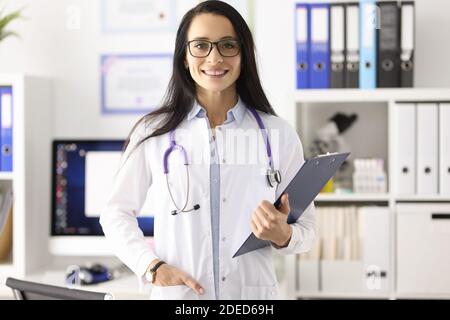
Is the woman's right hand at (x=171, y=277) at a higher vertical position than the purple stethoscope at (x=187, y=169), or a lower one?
lower

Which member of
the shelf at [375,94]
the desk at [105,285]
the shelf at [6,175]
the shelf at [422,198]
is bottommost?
the desk at [105,285]

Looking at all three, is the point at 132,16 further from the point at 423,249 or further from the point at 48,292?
the point at 48,292

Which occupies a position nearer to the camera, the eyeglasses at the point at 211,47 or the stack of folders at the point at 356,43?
the eyeglasses at the point at 211,47

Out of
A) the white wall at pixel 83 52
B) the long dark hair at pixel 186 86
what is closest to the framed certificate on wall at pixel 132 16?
the white wall at pixel 83 52

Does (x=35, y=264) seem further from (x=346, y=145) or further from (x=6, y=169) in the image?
(x=346, y=145)

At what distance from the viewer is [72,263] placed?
1740 mm

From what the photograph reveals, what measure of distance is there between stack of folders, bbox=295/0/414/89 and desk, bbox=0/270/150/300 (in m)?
0.61

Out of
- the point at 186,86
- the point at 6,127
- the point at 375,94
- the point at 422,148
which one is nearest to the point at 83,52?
the point at 6,127

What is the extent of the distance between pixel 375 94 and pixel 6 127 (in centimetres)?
86

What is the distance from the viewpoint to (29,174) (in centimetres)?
161

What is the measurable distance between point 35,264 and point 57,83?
1.56ft

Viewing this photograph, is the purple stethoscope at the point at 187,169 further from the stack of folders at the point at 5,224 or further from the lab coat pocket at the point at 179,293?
the stack of folders at the point at 5,224

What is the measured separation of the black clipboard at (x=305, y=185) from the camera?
672 millimetres
